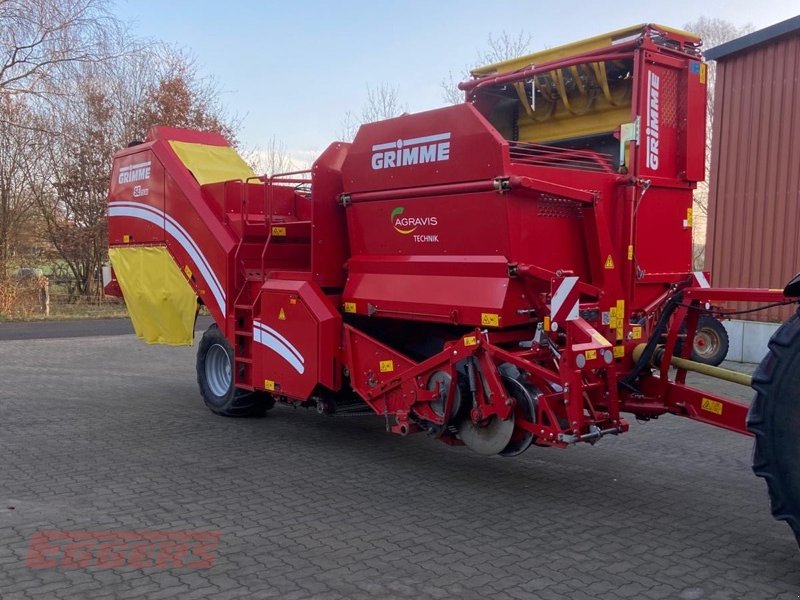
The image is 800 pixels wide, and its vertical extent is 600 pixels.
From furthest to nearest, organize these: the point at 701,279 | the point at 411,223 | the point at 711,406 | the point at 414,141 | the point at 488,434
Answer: the point at 701,279 → the point at 411,223 → the point at 414,141 → the point at 488,434 → the point at 711,406

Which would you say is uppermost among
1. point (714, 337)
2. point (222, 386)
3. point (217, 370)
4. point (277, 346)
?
point (714, 337)

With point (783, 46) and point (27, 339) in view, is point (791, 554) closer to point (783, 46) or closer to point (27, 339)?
point (783, 46)

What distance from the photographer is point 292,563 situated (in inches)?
164

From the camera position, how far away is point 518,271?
508 cm

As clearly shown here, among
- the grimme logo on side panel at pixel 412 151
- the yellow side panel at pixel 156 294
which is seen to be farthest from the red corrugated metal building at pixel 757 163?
the yellow side panel at pixel 156 294

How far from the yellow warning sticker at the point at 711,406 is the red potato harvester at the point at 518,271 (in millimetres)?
14

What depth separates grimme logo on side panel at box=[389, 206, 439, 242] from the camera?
5637 millimetres

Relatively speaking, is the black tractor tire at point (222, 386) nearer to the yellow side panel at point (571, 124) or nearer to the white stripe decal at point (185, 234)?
the white stripe decal at point (185, 234)

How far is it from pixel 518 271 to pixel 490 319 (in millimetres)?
369

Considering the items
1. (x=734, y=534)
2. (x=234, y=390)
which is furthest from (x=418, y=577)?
(x=234, y=390)

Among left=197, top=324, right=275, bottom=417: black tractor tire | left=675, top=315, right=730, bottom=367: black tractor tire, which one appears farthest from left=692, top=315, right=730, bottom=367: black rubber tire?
left=197, top=324, right=275, bottom=417: black tractor tire

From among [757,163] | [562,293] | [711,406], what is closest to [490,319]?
[562,293]

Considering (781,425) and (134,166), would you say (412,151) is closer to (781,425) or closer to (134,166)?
(781,425)

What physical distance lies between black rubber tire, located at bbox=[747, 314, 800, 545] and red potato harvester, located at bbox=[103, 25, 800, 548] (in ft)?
0.03
